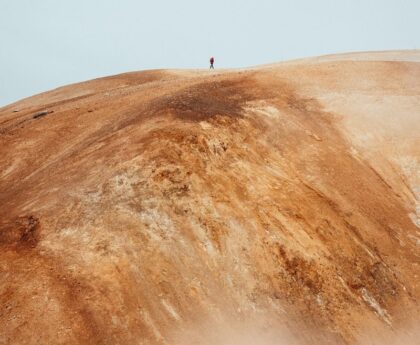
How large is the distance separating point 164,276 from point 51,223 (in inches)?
113

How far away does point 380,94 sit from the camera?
1717 centimetres

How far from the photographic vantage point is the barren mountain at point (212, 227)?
8.65 m

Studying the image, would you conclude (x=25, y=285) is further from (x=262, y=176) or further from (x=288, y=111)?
(x=288, y=111)

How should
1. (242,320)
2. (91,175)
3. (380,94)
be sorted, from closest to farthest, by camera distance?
(242,320) → (91,175) → (380,94)

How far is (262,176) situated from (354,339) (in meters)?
4.56

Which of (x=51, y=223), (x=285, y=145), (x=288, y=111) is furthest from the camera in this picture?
(x=288, y=111)

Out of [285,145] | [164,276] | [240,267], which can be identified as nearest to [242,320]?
[240,267]

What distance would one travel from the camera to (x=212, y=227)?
10.4 meters

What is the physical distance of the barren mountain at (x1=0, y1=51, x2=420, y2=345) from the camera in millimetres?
8648

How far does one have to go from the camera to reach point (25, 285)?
849cm

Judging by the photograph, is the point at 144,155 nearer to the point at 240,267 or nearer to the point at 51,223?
the point at 51,223

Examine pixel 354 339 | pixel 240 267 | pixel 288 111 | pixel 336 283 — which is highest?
pixel 288 111

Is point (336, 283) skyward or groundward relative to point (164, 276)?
groundward

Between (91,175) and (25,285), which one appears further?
(91,175)
